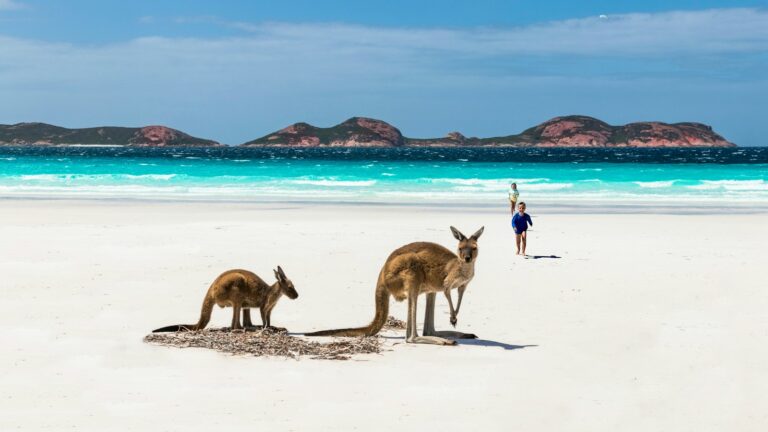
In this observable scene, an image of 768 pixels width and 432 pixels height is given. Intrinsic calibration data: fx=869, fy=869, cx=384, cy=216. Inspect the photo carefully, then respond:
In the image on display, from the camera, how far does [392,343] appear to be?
7527mm

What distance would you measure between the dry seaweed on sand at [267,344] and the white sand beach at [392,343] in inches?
5.0

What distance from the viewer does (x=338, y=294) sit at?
998 cm

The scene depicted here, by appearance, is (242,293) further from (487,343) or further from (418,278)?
(487,343)

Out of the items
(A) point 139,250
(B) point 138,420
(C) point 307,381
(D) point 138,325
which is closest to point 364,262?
(A) point 139,250

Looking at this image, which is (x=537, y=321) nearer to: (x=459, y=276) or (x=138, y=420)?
(x=459, y=276)

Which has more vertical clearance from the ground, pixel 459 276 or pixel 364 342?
pixel 459 276

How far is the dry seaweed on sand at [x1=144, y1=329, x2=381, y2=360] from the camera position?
273 inches

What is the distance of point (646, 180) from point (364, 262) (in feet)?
124

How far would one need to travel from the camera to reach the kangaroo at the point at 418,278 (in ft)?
23.5

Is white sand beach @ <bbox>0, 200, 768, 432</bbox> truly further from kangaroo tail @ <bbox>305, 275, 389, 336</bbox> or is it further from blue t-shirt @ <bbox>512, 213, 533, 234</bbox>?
blue t-shirt @ <bbox>512, 213, 533, 234</bbox>

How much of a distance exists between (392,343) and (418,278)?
2.19 ft

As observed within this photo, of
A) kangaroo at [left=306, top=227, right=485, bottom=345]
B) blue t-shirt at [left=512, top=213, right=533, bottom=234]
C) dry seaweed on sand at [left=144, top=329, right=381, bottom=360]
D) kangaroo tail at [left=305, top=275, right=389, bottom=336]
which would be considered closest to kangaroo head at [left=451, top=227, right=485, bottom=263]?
kangaroo at [left=306, top=227, right=485, bottom=345]

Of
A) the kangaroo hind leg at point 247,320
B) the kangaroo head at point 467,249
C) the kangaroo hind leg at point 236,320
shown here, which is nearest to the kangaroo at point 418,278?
the kangaroo head at point 467,249

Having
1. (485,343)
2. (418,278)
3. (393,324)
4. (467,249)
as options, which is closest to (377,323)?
(418,278)
